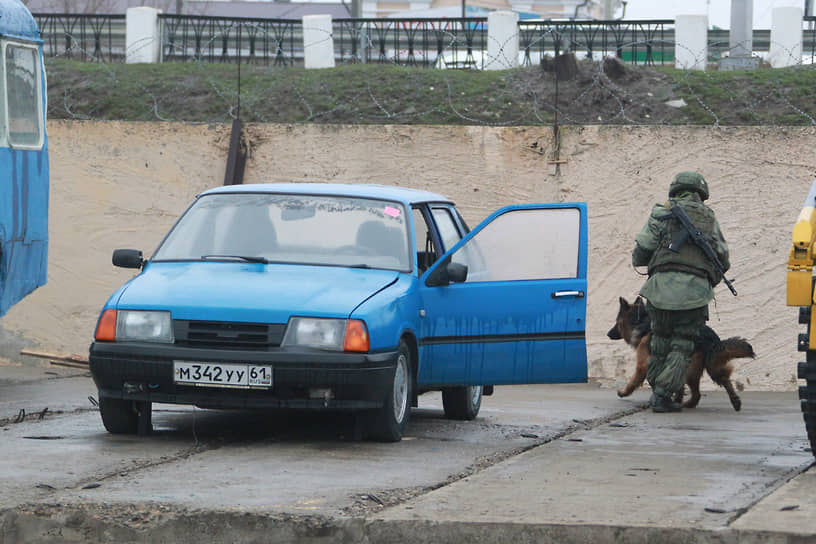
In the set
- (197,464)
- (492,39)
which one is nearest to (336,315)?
(197,464)

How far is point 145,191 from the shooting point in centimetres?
1342

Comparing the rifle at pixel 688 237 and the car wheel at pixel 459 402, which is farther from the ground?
the rifle at pixel 688 237

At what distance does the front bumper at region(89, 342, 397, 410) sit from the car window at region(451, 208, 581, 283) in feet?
3.92

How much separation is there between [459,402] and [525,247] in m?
1.50

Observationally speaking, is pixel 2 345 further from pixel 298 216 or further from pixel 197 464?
pixel 197 464

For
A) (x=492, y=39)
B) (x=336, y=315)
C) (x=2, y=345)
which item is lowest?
(x=2, y=345)

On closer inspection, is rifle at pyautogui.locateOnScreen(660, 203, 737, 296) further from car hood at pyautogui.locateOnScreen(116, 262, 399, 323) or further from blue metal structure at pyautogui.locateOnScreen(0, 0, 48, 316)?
blue metal structure at pyautogui.locateOnScreen(0, 0, 48, 316)

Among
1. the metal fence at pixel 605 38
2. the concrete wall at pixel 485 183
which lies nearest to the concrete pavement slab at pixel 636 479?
the concrete wall at pixel 485 183

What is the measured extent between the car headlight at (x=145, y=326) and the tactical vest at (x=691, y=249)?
4068 millimetres

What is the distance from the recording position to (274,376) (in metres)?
6.70

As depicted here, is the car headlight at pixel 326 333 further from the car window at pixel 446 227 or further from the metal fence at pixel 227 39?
the metal fence at pixel 227 39

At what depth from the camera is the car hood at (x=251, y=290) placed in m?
6.79

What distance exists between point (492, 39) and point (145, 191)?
18.3 feet

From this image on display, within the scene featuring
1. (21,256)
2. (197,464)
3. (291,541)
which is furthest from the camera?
(21,256)
